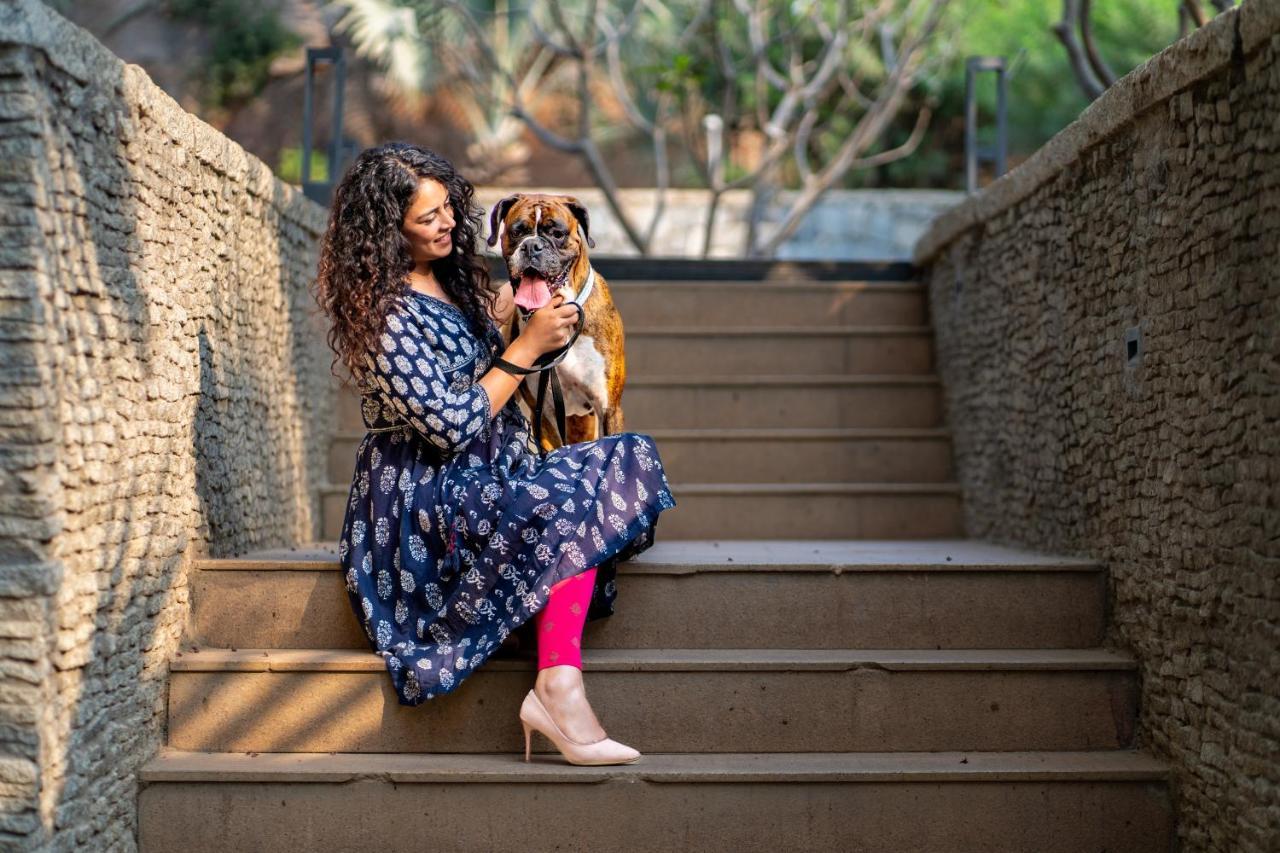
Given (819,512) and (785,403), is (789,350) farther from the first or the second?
(819,512)

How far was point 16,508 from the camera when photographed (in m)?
2.57

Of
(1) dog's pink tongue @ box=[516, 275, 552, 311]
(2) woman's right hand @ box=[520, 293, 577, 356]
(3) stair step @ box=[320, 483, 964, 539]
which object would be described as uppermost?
(1) dog's pink tongue @ box=[516, 275, 552, 311]

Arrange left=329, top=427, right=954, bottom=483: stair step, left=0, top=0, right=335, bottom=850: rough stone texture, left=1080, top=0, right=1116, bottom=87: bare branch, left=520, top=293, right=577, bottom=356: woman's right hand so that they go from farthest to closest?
left=1080, top=0, right=1116, bottom=87: bare branch
left=329, top=427, right=954, bottom=483: stair step
left=520, top=293, right=577, bottom=356: woman's right hand
left=0, top=0, right=335, bottom=850: rough stone texture

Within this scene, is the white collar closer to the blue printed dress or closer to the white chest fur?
the white chest fur

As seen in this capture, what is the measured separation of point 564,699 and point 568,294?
99cm

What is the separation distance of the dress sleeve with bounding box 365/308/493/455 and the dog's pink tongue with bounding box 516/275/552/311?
0.27 meters

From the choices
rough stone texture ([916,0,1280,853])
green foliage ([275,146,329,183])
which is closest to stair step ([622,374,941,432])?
rough stone texture ([916,0,1280,853])

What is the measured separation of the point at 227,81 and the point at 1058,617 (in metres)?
12.3

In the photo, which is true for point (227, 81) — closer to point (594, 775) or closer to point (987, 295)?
point (987, 295)

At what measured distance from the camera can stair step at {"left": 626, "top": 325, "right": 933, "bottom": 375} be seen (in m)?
5.62

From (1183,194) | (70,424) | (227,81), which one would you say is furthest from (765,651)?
(227,81)

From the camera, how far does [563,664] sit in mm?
3098

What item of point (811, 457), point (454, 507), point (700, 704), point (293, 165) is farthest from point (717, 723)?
point (293, 165)

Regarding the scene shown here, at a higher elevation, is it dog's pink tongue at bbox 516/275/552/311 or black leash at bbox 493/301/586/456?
dog's pink tongue at bbox 516/275/552/311
